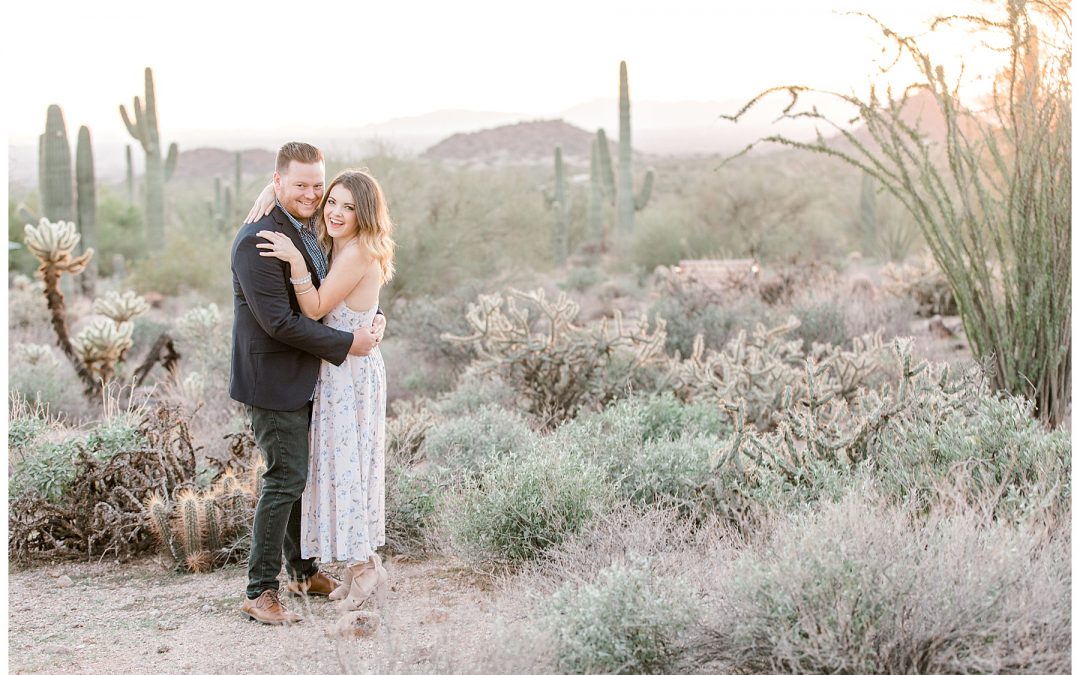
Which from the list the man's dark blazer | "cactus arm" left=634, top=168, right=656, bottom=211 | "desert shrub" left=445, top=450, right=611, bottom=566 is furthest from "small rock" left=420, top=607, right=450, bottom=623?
"cactus arm" left=634, top=168, right=656, bottom=211

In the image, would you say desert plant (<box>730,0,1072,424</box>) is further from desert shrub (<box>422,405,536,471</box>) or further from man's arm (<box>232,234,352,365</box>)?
man's arm (<box>232,234,352,365</box>)

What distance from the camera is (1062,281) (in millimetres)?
7273

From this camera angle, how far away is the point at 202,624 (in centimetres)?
497

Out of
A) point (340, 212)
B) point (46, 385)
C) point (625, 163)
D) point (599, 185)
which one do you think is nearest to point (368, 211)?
point (340, 212)

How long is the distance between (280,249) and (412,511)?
6.74ft

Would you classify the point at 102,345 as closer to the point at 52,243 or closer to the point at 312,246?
the point at 52,243

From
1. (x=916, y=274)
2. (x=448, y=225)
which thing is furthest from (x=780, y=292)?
(x=448, y=225)

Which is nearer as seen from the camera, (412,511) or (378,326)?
(378,326)

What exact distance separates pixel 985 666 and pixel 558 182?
28608 mm

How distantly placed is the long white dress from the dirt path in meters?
0.33

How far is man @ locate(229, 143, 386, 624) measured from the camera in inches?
182

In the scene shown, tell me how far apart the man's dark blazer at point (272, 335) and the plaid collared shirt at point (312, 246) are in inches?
0.9

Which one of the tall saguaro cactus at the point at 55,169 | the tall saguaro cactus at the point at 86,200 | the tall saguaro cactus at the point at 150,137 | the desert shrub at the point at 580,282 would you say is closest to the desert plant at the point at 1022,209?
the desert shrub at the point at 580,282

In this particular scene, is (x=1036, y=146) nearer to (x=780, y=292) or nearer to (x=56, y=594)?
(x=56, y=594)
